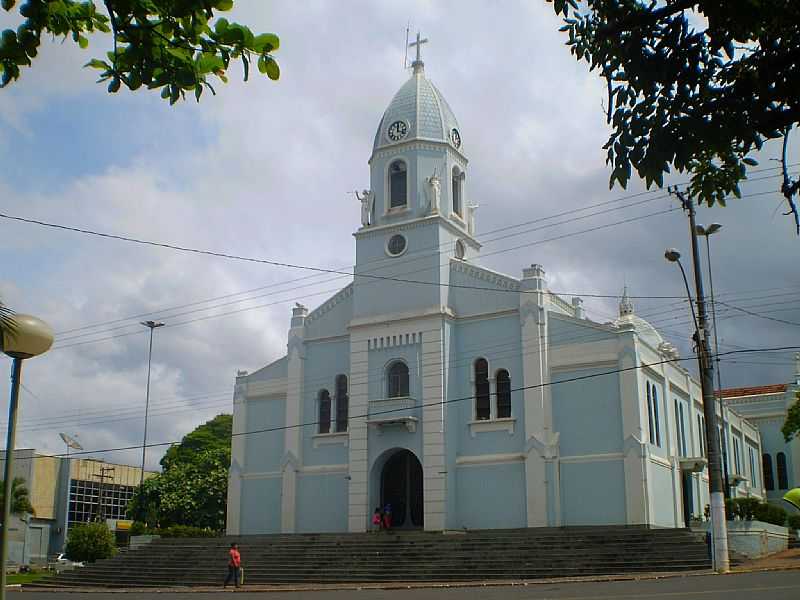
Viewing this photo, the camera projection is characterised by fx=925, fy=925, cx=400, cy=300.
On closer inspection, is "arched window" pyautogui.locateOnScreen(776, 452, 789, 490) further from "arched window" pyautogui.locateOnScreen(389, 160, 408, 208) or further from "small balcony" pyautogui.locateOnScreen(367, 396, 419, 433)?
"arched window" pyautogui.locateOnScreen(389, 160, 408, 208)

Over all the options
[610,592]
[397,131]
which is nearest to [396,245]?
[397,131]

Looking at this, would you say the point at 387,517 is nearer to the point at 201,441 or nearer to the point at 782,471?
the point at 782,471

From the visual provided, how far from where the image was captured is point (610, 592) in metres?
18.9

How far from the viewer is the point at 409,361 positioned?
3581 centimetres

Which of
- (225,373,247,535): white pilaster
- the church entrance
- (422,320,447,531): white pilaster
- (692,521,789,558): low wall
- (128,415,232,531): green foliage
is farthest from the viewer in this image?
(128,415,232,531): green foliage

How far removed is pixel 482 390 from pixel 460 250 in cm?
627

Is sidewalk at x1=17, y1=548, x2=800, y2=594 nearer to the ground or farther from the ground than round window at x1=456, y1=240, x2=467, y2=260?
nearer to the ground

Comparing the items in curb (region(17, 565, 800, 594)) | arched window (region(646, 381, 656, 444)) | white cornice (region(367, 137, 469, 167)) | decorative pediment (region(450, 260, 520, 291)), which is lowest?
curb (region(17, 565, 800, 594))

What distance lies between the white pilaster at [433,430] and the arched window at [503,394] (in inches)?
81.2

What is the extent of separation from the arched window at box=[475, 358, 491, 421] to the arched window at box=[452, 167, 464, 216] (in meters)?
7.20

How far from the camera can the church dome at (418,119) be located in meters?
38.5

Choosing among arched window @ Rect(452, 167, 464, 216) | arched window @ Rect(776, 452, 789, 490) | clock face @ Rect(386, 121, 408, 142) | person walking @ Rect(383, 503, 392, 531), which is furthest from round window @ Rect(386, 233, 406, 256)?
arched window @ Rect(776, 452, 789, 490)

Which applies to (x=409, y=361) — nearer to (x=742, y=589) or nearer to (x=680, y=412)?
(x=680, y=412)

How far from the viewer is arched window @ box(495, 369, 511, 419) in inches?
1355
